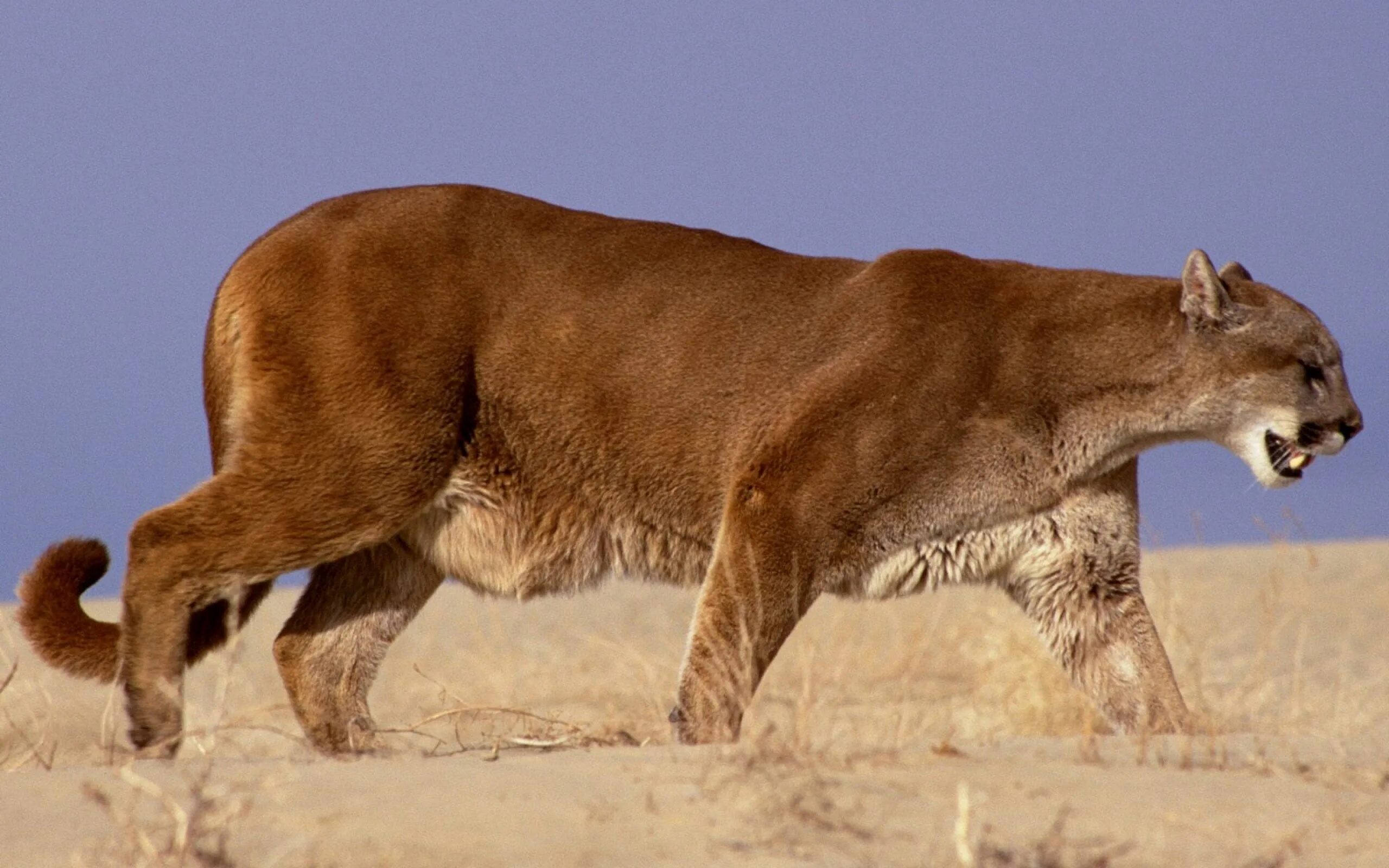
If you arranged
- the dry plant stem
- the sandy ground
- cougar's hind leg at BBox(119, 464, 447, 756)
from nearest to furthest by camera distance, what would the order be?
the dry plant stem
the sandy ground
cougar's hind leg at BBox(119, 464, 447, 756)

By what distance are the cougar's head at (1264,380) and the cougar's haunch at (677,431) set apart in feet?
0.03

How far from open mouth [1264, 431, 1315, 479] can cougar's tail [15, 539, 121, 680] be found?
3707 millimetres

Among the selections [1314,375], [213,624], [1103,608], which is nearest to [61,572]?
[213,624]

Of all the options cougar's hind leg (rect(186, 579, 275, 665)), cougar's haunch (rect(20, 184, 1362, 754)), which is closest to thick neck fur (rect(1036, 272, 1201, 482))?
cougar's haunch (rect(20, 184, 1362, 754))

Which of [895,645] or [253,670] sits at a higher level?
[895,645]

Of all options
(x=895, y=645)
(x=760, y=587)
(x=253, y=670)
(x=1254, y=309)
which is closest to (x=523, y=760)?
(x=760, y=587)

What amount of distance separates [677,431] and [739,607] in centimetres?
67

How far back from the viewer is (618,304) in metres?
5.49

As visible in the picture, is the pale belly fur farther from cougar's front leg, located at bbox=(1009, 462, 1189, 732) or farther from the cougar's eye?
the cougar's eye

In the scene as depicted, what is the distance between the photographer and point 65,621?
535 centimetres

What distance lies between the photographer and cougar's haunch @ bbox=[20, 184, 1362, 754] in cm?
515

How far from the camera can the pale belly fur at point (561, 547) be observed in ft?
17.9

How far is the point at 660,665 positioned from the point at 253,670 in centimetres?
342

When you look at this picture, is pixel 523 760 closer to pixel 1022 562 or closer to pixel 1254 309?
pixel 1022 562
